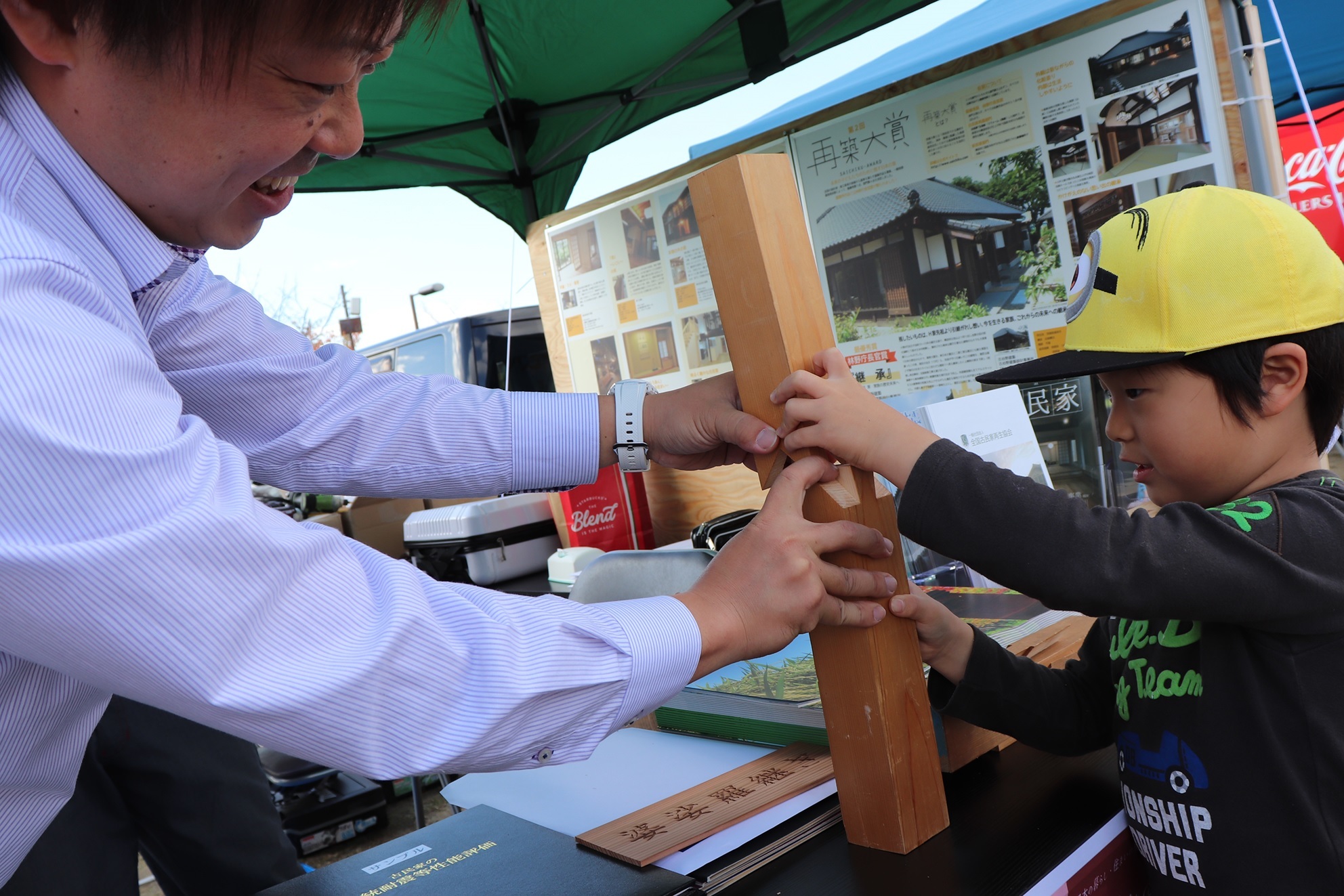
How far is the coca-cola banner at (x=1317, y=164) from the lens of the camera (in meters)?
3.68

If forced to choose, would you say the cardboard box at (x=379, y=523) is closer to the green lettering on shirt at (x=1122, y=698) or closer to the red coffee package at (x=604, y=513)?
the red coffee package at (x=604, y=513)

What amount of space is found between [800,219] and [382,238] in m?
25.4

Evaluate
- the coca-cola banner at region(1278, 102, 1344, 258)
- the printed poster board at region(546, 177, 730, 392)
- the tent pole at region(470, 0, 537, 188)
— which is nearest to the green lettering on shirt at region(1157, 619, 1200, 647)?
the printed poster board at region(546, 177, 730, 392)

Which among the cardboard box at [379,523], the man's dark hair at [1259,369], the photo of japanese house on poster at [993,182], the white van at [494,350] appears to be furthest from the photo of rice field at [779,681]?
the white van at [494,350]

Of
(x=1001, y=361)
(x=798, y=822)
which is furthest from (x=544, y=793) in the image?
(x=1001, y=361)

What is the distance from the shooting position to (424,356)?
4.16m

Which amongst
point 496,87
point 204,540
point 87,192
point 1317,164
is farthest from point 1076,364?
point 1317,164

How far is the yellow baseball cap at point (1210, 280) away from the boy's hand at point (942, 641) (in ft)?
0.84

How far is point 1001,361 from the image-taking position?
5.97ft

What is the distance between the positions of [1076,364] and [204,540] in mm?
751

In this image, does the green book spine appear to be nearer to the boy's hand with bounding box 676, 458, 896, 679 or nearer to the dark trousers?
the boy's hand with bounding box 676, 458, 896, 679

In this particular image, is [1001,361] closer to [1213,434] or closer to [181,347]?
[1213,434]

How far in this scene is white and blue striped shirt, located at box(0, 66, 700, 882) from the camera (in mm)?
504

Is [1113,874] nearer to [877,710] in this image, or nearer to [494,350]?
[877,710]
